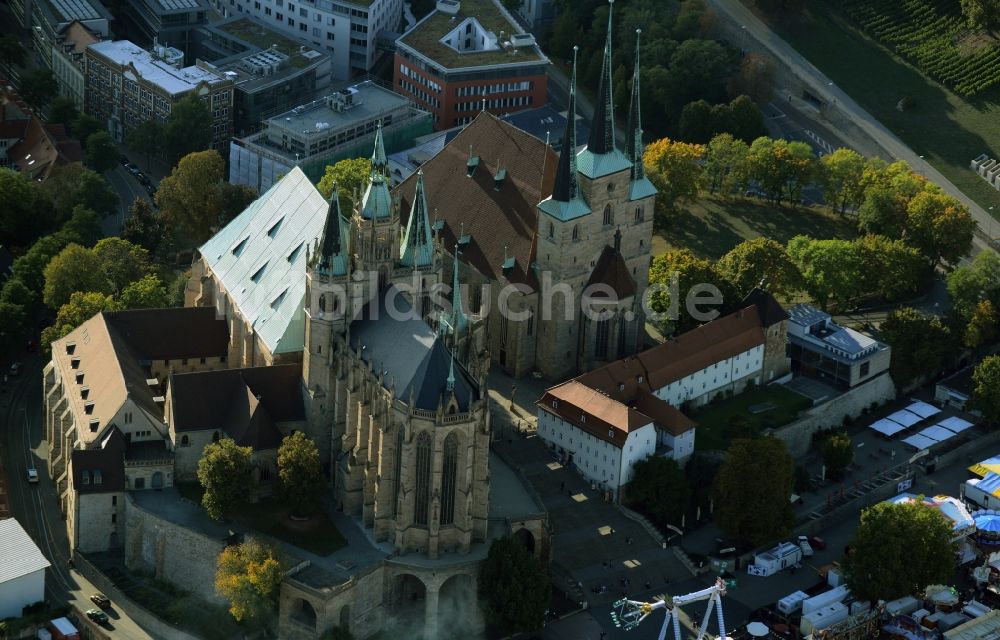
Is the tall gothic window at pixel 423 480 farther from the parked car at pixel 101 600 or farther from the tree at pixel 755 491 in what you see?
the tree at pixel 755 491

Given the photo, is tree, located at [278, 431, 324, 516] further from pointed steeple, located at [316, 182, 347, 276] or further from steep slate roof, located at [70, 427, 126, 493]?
pointed steeple, located at [316, 182, 347, 276]

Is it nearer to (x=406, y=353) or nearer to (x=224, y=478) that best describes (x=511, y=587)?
(x=406, y=353)

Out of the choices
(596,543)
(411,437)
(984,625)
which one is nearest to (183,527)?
(411,437)

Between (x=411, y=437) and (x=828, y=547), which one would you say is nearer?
(x=411, y=437)

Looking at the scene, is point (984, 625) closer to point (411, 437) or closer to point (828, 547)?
point (828, 547)

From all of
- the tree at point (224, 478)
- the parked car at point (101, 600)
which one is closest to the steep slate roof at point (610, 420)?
the tree at point (224, 478)

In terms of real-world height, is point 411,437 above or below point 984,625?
above

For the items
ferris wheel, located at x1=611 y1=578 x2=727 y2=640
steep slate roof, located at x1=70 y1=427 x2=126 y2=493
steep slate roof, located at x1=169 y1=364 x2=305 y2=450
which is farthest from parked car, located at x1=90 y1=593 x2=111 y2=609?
ferris wheel, located at x1=611 y1=578 x2=727 y2=640
